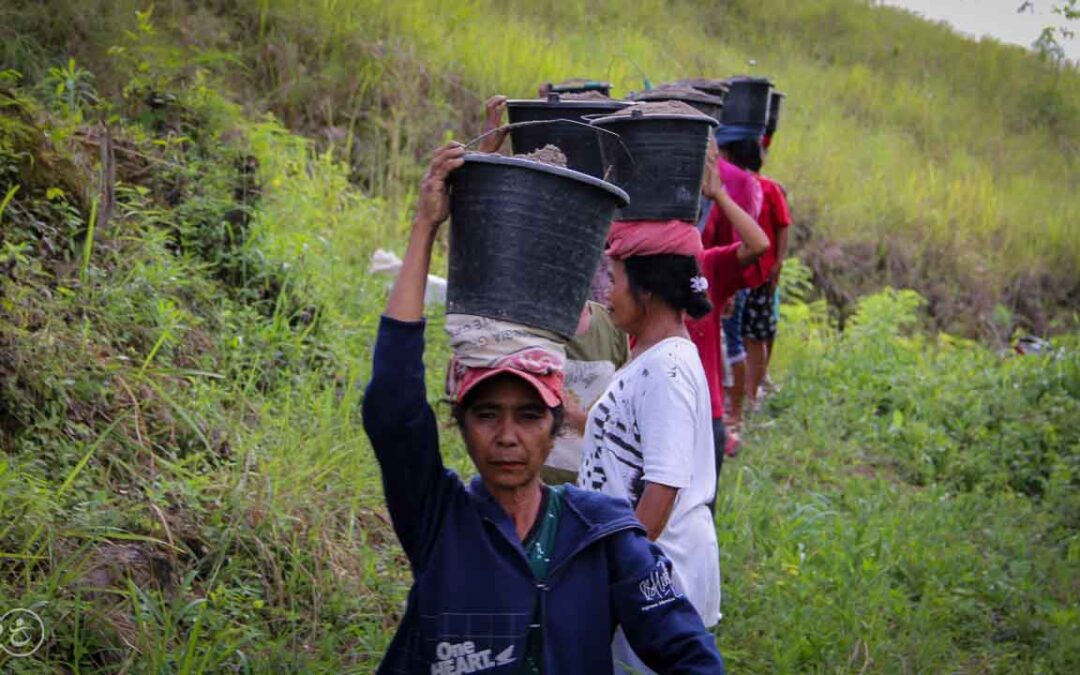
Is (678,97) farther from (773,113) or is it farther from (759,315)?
(759,315)

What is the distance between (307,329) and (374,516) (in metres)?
1.33

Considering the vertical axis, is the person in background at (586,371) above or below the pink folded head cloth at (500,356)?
below

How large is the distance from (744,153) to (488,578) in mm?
4580

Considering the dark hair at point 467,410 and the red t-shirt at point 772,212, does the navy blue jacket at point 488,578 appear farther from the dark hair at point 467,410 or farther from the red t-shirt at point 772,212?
the red t-shirt at point 772,212

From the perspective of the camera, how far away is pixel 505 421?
2393 mm

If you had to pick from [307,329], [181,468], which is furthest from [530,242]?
[307,329]

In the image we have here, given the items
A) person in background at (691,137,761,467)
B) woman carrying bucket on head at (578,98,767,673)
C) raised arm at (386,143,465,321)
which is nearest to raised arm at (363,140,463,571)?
raised arm at (386,143,465,321)

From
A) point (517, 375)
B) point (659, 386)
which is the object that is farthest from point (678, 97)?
point (517, 375)

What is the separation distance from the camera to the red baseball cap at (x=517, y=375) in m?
2.38

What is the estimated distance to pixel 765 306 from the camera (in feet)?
26.6

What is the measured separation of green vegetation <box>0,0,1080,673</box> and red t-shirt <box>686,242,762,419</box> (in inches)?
42.5

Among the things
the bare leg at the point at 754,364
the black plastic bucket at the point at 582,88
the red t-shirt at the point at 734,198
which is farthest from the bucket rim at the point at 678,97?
the bare leg at the point at 754,364

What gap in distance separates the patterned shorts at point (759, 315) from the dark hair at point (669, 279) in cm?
454

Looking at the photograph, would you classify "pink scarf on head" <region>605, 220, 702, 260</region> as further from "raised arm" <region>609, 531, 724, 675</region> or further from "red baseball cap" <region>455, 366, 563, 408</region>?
"raised arm" <region>609, 531, 724, 675</region>
